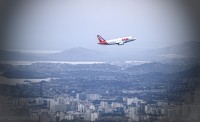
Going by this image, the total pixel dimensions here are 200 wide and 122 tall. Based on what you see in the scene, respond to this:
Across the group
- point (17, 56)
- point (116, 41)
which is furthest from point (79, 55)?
point (17, 56)

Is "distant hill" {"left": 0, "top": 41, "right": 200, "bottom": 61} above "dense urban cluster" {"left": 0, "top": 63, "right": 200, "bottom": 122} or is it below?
above

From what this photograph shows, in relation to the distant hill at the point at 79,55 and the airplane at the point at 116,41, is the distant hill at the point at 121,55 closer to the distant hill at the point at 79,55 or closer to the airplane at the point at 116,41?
the distant hill at the point at 79,55

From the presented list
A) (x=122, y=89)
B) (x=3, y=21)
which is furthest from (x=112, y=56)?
(x=3, y=21)

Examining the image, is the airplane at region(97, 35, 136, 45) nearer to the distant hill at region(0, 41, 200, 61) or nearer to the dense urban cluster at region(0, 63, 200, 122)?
the distant hill at region(0, 41, 200, 61)

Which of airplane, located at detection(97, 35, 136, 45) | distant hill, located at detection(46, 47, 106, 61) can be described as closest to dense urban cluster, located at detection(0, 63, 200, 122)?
distant hill, located at detection(46, 47, 106, 61)

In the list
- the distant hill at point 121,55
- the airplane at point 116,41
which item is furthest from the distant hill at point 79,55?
the airplane at point 116,41

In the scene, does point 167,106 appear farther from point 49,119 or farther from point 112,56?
point 49,119

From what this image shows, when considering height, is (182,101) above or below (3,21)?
below

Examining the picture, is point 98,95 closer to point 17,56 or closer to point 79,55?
point 79,55
